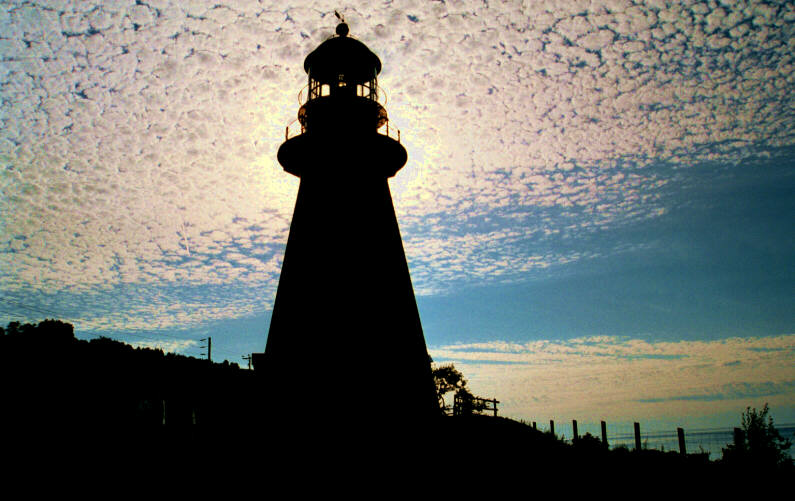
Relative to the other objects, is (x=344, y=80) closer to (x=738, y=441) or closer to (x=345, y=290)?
(x=345, y=290)

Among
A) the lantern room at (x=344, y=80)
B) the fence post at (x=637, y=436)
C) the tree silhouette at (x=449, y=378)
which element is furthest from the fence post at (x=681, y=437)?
the tree silhouette at (x=449, y=378)

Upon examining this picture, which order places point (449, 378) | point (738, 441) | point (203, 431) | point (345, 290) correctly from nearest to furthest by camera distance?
point (345, 290), point (738, 441), point (203, 431), point (449, 378)

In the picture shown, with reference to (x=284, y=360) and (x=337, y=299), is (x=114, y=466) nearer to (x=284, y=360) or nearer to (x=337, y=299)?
(x=284, y=360)

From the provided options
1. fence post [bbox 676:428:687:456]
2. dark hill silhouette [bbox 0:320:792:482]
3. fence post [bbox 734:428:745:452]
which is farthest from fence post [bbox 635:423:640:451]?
fence post [bbox 734:428:745:452]

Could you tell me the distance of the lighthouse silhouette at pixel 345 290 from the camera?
10.9 metres

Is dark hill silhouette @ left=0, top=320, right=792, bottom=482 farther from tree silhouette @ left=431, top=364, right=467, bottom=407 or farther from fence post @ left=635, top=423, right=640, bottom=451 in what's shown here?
tree silhouette @ left=431, top=364, right=467, bottom=407

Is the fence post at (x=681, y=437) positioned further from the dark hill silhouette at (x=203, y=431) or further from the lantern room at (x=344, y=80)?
the lantern room at (x=344, y=80)

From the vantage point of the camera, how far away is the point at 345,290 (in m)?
11.4

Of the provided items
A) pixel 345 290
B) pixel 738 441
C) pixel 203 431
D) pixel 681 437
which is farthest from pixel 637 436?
pixel 203 431

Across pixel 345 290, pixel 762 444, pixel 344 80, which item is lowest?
pixel 762 444

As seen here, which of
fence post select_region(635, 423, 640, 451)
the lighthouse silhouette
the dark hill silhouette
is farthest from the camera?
fence post select_region(635, 423, 640, 451)

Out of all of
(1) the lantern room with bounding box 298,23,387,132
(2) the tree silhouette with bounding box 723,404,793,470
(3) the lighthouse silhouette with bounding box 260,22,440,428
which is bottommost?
(2) the tree silhouette with bounding box 723,404,793,470

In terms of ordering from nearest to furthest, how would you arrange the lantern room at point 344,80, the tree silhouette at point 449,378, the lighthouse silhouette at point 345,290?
the lighthouse silhouette at point 345,290, the lantern room at point 344,80, the tree silhouette at point 449,378

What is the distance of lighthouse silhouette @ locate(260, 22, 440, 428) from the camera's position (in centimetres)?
1087
